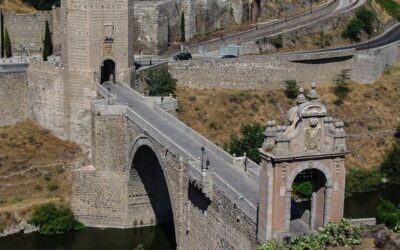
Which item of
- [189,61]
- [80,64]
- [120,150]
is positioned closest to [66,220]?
[120,150]

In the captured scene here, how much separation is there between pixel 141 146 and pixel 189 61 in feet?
53.9

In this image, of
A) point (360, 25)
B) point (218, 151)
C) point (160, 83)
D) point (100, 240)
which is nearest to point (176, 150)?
point (218, 151)

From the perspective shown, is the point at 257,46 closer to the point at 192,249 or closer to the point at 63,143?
the point at 63,143

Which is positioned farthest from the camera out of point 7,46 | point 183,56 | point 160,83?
point 183,56

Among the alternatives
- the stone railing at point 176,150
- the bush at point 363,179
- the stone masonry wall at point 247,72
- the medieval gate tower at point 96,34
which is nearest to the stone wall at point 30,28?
the stone masonry wall at point 247,72

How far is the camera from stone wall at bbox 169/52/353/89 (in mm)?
58647

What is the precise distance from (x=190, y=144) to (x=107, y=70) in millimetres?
13710

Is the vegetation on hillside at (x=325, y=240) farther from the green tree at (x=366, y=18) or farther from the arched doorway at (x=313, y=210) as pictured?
the green tree at (x=366, y=18)

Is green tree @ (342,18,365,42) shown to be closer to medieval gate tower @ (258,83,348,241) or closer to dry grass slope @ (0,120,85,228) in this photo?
dry grass slope @ (0,120,85,228)

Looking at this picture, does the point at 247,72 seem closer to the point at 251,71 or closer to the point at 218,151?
the point at 251,71

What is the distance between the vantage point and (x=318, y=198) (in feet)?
91.4

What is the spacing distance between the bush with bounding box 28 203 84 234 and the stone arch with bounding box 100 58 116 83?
8363mm

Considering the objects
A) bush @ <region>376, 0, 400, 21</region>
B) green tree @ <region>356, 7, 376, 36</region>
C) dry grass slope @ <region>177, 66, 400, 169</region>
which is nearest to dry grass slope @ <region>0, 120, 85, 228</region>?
dry grass slope @ <region>177, 66, 400, 169</region>

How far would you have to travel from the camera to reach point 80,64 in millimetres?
48781
